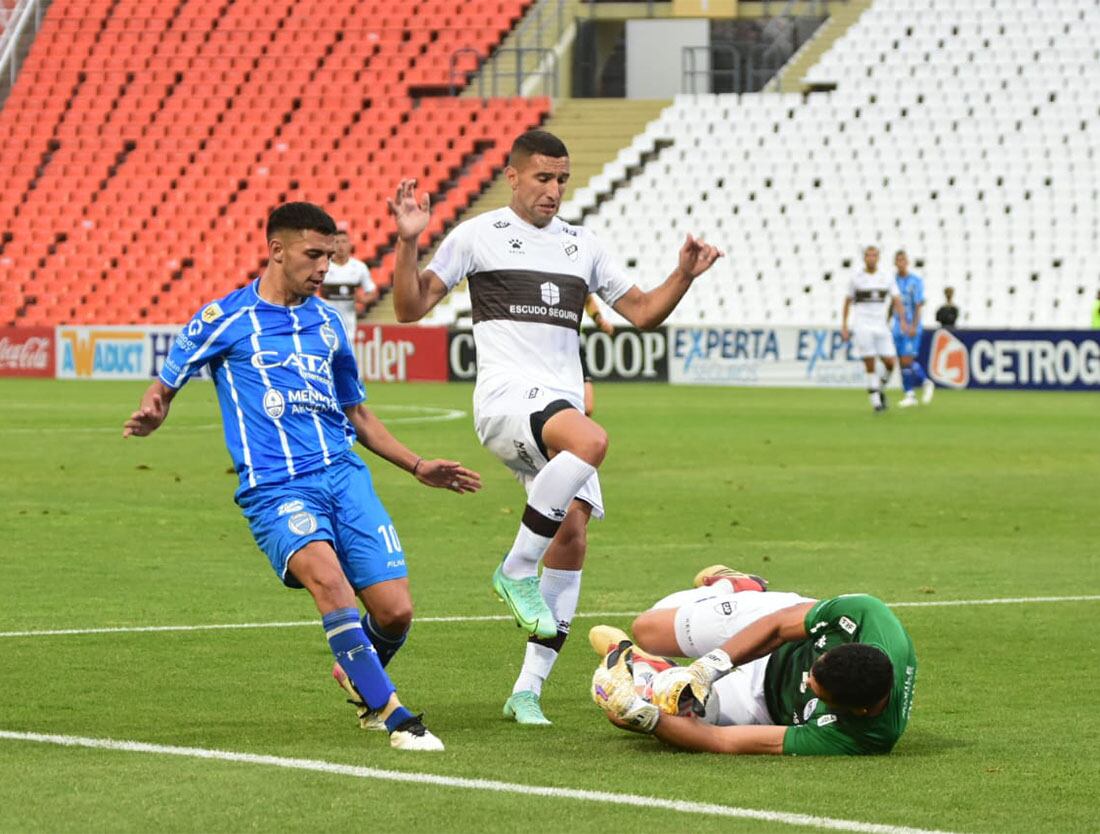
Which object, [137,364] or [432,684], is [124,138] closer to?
[137,364]

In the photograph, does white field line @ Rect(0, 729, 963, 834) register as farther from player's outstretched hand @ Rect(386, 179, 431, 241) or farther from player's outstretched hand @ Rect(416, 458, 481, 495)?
player's outstretched hand @ Rect(386, 179, 431, 241)

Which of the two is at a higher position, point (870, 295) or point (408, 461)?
point (870, 295)

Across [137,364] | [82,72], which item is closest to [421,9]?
[82,72]

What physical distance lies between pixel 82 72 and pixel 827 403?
992 inches

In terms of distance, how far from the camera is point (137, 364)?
40.2 m

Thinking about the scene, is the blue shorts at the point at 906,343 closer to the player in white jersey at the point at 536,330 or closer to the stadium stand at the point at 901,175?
the stadium stand at the point at 901,175

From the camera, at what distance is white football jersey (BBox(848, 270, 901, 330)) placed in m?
29.5

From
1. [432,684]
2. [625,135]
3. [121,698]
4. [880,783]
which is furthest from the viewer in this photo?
[625,135]

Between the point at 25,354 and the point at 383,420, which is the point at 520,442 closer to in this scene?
the point at 383,420

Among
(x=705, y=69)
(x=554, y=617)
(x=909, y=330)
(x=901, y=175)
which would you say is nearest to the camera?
(x=554, y=617)

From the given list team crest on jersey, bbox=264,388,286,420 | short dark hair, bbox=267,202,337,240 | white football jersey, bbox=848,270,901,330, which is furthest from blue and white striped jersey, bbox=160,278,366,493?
white football jersey, bbox=848,270,901,330

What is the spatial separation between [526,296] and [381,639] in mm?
1459

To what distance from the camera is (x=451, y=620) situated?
1058cm

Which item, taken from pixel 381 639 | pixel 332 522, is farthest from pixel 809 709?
pixel 332 522
